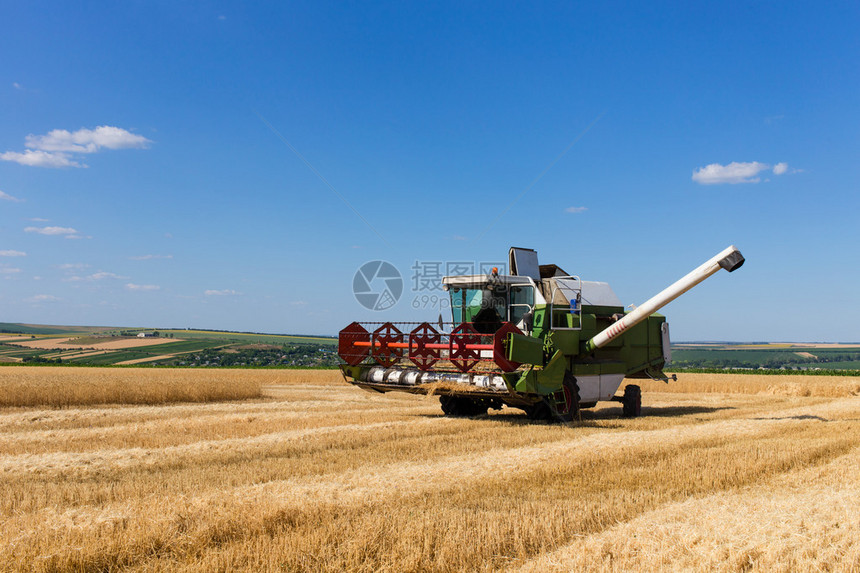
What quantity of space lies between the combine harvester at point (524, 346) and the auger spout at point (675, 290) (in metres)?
0.02

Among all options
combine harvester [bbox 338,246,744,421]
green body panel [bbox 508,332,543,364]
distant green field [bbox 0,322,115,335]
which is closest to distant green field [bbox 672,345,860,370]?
combine harvester [bbox 338,246,744,421]

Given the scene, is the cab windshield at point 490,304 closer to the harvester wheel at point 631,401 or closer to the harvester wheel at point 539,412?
the harvester wheel at point 539,412

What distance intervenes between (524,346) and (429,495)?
5781mm

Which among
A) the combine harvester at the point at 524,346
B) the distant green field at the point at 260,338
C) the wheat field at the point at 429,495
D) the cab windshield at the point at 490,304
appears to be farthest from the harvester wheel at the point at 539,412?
the distant green field at the point at 260,338

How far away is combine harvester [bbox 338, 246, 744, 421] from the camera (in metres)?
11.7

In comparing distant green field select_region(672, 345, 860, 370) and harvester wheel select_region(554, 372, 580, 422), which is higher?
harvester wheel select_region(554, 372, 580, 422)

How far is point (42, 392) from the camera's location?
16.1 metres

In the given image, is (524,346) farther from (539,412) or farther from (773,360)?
(773,360)

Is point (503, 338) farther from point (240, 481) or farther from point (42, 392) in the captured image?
point (42, 392)

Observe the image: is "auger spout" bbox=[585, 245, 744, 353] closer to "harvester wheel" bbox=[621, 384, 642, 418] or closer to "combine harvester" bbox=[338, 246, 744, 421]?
"combine harvester" bbox=[338, 246, 744, 421]

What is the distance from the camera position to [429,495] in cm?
624

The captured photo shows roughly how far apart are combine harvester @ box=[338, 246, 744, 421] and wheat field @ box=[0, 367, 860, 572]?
0.82 metres

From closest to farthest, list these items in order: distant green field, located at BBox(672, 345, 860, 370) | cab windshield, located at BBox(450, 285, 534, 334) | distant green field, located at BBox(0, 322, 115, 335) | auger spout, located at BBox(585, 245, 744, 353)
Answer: auger spout, located at BBox(585, 245, 744, 353) < cab windshield, located at BBox(450, 285, 534, 334) < distant green field, located at BBox(672, 345, 860, 370) < distant green field, located at BBox(0, 322, 115, 335)

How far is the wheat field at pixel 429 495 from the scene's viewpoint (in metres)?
4.35
